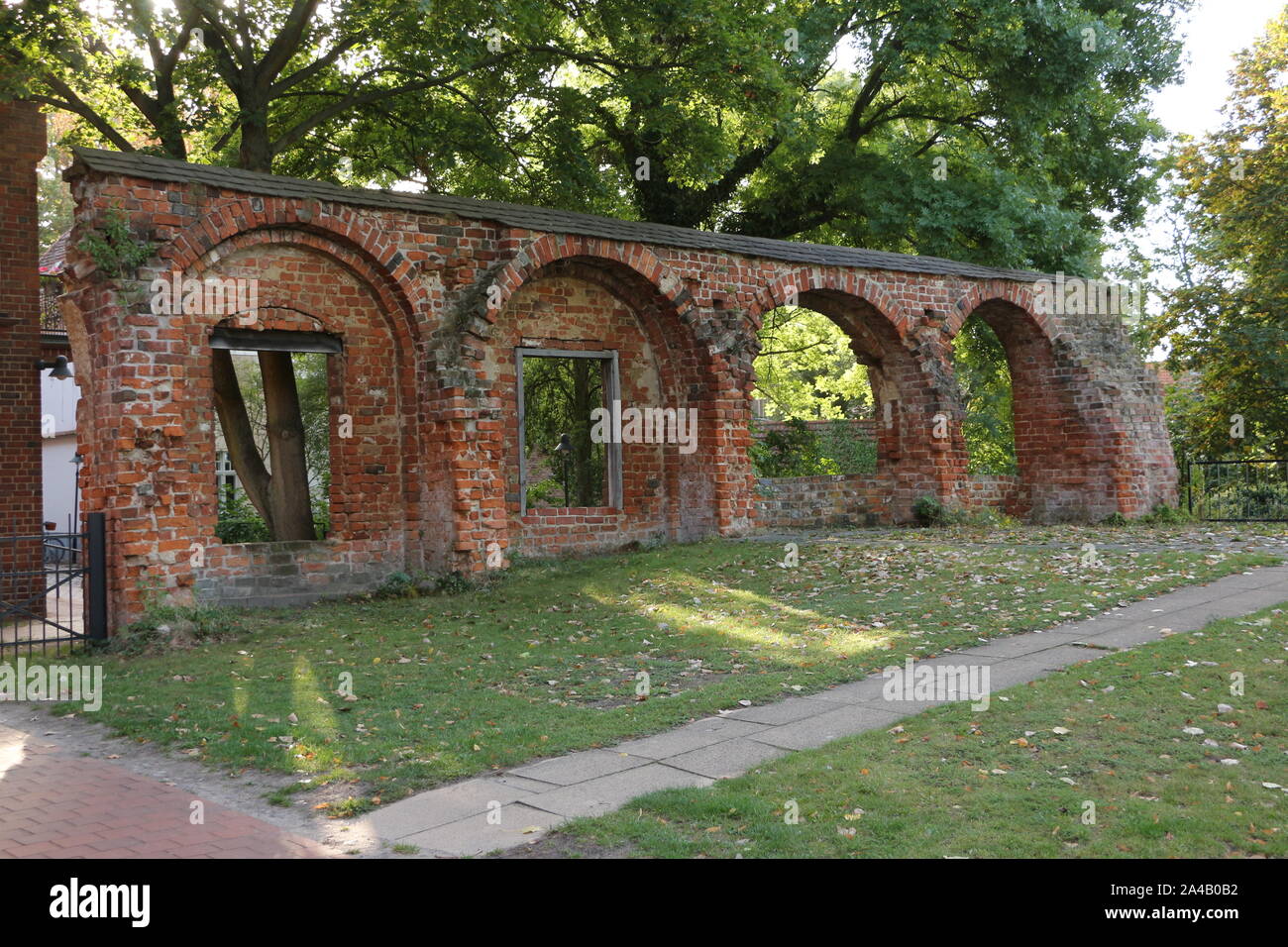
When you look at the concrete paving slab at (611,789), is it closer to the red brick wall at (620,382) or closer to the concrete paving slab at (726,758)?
the concrete paving slab at (726,758)

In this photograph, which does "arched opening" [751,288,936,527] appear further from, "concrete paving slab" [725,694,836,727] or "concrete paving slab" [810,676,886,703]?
"concrete paving slab" [725,694,836,727]

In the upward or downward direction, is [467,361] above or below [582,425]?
above

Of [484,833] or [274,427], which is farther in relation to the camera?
[274,427]

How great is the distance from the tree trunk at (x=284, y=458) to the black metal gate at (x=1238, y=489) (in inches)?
655

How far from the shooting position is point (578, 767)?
20.8 ft

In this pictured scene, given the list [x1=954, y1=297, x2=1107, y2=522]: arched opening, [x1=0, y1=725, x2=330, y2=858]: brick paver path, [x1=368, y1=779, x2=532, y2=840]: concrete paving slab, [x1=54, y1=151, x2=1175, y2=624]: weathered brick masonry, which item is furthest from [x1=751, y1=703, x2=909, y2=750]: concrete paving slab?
[x1=954, y1=297, x2=1107, y2=522]: arched opening

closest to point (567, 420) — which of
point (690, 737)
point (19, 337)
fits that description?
point (19, 337)

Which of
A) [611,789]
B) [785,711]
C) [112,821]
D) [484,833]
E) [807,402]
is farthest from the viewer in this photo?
[807,402]

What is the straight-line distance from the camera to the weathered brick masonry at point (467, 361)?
37.0ft

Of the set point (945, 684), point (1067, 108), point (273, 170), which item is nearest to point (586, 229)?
point (273, 170)

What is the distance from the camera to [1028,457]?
68.5ft

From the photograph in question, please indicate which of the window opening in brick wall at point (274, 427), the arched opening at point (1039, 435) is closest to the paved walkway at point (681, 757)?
the window opening in brick wall at point (274, 427)

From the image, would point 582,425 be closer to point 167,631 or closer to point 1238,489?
point 167,631

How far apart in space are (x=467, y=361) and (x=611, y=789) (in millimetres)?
8619
